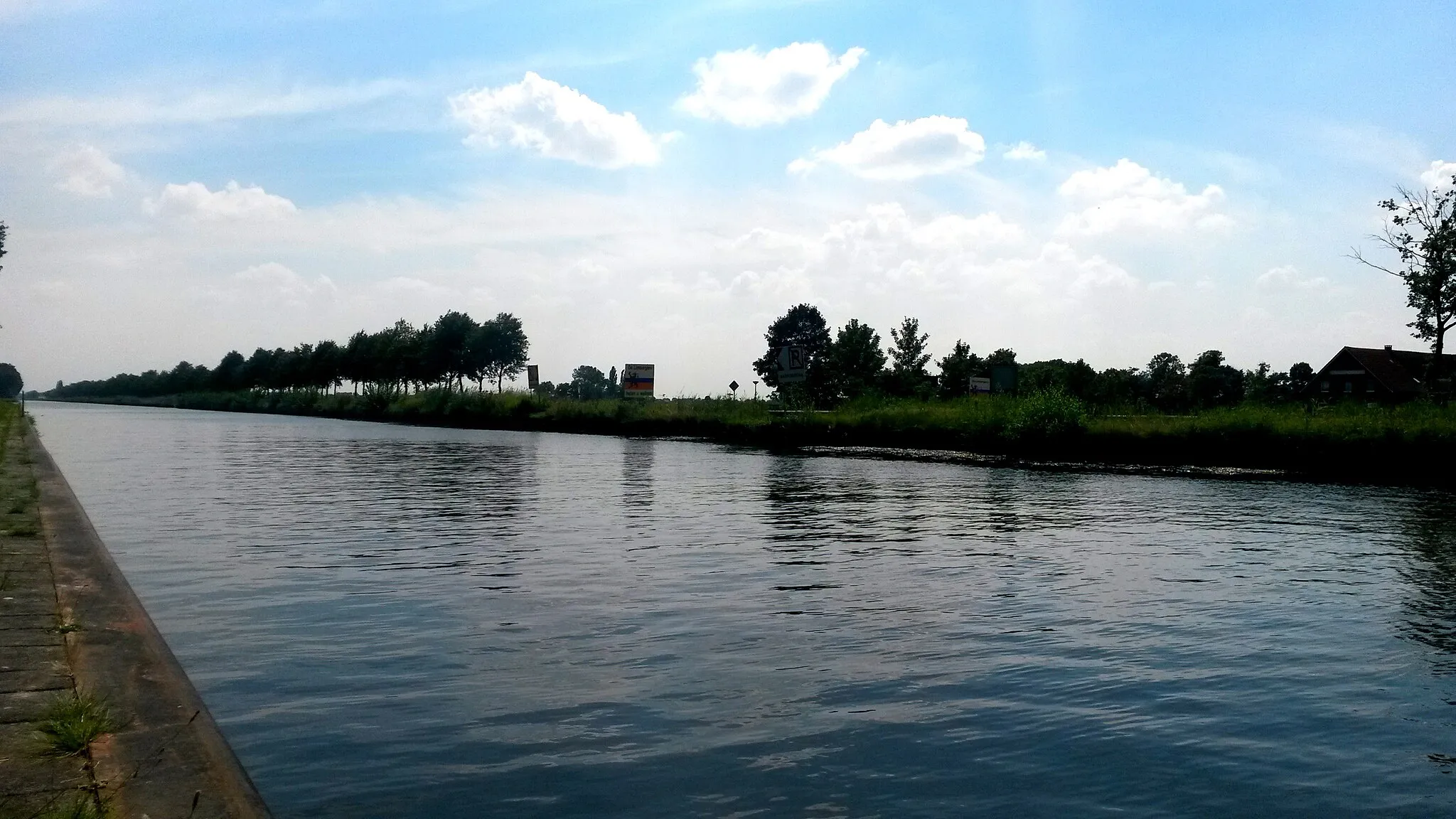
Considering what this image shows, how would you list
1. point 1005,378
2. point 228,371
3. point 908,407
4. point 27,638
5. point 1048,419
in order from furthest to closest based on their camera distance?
1. point 228,371
2. point 1005,378
3. point 908,407
4. point 1048,419
5. point 27,638

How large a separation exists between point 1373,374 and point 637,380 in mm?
58446

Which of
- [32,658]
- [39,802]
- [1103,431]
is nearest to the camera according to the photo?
[39,802]

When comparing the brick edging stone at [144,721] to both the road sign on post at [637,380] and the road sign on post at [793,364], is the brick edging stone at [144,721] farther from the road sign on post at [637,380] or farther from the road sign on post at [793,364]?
the road sign on post at [637,380]

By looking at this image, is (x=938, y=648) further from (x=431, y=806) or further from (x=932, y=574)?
(x=431, y=806)

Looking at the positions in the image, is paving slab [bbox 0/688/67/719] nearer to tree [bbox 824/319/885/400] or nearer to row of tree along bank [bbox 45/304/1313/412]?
row of tree along bank [bbox 45/304/1313/412]

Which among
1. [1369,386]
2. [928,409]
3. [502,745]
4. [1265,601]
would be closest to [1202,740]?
[502,745]

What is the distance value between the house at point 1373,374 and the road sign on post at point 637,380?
5095cm

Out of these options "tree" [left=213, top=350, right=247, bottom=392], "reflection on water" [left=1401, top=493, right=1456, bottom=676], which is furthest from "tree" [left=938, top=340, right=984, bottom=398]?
"tree" [left=213, top=350, right=247, bottom=392]

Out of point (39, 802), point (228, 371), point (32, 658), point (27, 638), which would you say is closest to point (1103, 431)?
point (27, 638)

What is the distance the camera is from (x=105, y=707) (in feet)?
19.4

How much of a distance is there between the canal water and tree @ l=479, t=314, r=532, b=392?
283 ft

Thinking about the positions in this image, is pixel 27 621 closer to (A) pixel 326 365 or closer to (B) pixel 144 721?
(B) pixel 144 721

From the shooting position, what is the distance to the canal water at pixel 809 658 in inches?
237

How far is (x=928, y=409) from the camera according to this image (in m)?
47.9
